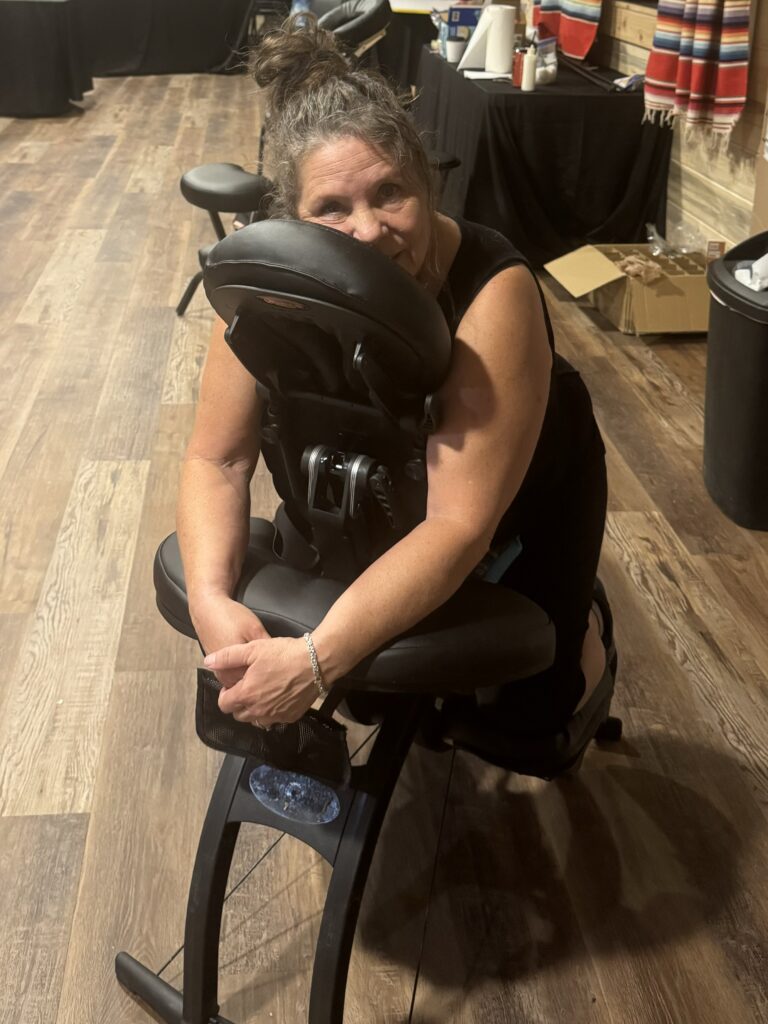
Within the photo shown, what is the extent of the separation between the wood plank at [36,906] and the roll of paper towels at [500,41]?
3462mm

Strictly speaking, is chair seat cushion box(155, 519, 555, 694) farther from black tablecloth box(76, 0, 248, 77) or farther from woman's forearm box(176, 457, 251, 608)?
black tablecloth box(76, 0, 248, 77)

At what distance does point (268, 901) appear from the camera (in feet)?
4.74

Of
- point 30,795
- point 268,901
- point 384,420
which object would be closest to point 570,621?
point 384,420

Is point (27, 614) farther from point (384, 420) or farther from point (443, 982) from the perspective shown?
point (384, 420)

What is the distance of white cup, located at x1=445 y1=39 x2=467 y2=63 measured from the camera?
445cm

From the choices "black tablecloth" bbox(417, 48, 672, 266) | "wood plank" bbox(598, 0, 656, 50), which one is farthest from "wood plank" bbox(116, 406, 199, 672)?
"wood plank" bbox(598, 0, 656, 50)

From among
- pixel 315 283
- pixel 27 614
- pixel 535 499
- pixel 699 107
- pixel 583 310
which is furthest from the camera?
pixel 583 310

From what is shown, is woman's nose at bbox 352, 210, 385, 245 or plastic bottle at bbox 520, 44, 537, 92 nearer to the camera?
woman's nose at bbox 352, 210, 385, 245

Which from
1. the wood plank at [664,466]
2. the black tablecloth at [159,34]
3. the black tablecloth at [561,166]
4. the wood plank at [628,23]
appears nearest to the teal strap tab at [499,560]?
the wood plank at [664,466]

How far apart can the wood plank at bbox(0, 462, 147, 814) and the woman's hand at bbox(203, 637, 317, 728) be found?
666mm

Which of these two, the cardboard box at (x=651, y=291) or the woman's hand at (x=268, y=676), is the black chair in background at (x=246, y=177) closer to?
the cardboard box at (x=651, y=291)

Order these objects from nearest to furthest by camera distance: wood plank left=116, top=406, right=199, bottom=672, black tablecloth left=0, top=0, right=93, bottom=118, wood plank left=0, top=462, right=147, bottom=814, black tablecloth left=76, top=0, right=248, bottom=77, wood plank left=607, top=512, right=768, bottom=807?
wood plank left=0, top=462, right=147, bottom=814
wood plank left=607, top=512, right=768, bottom=807
wood plank left=116, top=406, right=199, bottom=672
black tablecloth left=0, top=0, right=93, bottom=118
black tablecloth left=76, top=0, right=248, bottom=77

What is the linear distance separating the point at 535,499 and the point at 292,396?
0.37 metres

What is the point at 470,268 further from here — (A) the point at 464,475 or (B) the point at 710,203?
(B) the point at 710,203
